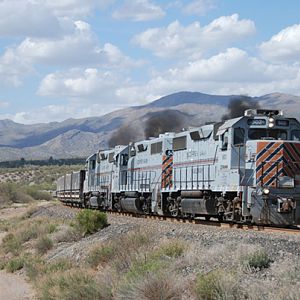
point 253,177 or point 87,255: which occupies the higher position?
point 253,177

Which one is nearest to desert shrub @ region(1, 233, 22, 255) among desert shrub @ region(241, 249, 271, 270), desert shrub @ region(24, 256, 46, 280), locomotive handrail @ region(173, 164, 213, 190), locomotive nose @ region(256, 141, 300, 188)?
desert shrub @ region(24, 256, 46, 280)

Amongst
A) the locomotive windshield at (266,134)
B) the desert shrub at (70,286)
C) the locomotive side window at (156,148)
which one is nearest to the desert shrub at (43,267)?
the desert shrub at (70,286)

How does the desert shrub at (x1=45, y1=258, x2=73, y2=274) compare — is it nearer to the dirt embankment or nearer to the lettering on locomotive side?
the dirt embankment

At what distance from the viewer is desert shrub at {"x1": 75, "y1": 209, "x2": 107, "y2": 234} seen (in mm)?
25859

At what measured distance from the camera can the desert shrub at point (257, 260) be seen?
1212cm

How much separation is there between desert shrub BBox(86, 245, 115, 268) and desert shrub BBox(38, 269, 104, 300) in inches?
28.8

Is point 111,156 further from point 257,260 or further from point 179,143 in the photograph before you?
point 257,260

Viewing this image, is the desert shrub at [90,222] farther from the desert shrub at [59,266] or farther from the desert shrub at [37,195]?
the desert shrub at [37,195]

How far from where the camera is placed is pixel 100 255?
58.2 ft

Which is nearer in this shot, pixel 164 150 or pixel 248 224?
pixel 248 224

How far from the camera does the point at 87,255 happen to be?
1927 cm

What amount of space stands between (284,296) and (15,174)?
13614 centimetres

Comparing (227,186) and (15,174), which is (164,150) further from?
(15,174)

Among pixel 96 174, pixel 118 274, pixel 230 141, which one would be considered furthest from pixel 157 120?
pixel 118 274
